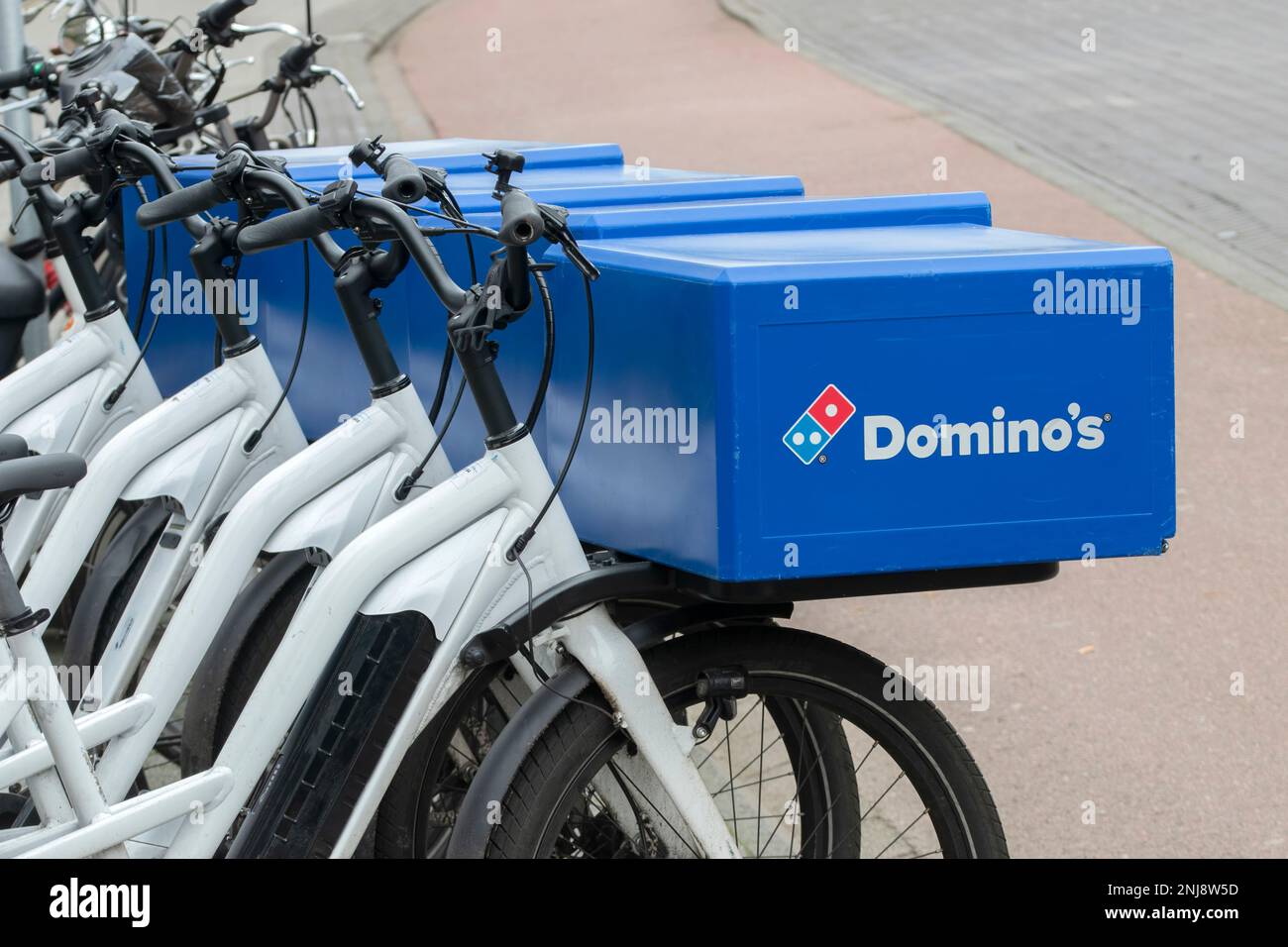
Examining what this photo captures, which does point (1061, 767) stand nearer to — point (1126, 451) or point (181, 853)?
point (1126, 451)

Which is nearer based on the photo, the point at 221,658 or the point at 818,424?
the point at 818,424

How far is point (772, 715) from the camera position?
2.99 m

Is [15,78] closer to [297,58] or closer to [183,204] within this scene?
[297,58]

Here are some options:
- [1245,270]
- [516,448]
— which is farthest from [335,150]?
[1245,270]

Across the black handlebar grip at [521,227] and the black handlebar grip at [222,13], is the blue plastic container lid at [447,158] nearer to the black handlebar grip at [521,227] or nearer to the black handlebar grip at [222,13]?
the black handlebar grip at [222,13]

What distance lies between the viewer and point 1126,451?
2607 millimetres

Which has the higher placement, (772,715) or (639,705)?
(639,705)

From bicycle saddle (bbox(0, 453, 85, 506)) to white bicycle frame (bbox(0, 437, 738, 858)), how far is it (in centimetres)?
40

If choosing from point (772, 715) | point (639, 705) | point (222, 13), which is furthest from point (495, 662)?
point (222, 13)

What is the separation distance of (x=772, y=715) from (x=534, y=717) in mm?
504

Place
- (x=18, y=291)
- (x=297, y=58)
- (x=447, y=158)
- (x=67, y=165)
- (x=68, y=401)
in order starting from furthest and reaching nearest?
(x=297, y=58) < (x=18, y=291) < (x=447, y=158) < (x=68, y=401) < (x=67, y=165)

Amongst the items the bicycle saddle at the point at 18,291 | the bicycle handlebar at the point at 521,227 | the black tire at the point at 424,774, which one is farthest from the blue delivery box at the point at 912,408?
the bicycle saddle at the point at 18,291

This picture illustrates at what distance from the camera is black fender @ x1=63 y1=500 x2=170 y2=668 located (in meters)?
3.68
